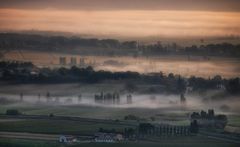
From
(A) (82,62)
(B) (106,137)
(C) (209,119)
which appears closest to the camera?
(C) (209,119)

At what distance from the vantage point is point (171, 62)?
7.52 m

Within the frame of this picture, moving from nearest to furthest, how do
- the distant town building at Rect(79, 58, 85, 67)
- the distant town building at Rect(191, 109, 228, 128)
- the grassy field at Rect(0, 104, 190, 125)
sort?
the distant town building at Rect(191, 109, 228, 128) < the grassy field at Rect(0, 104, 190, 125) < the distant town building at Rect(79, 58, 85, 67)

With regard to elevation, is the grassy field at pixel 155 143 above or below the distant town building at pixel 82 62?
below

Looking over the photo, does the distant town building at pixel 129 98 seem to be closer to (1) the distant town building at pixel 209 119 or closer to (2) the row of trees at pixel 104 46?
(2) the row of trees at pixel 104 46

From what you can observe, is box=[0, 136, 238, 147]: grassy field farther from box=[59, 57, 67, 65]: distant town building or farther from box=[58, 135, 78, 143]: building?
box=[59, 57, 67, 65]: distant town building

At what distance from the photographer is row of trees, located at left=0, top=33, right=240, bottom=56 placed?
24.5 ft

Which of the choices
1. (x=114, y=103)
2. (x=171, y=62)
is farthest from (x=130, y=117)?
(x=171, y=62)

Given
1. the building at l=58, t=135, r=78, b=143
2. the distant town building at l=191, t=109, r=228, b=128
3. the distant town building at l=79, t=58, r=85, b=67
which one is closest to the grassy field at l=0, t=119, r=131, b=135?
the building at l=58, t=135, r=78, b=143

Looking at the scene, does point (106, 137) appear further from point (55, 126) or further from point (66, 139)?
point (55, 126)

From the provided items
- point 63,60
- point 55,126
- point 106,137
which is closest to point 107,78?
point 63,60

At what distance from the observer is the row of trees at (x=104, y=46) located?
24.5 feet

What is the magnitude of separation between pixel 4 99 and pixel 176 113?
1.86m

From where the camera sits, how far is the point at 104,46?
758 cm

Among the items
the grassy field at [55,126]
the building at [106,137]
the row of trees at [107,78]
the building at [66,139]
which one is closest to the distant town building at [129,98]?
the row of trees at [107,78]
